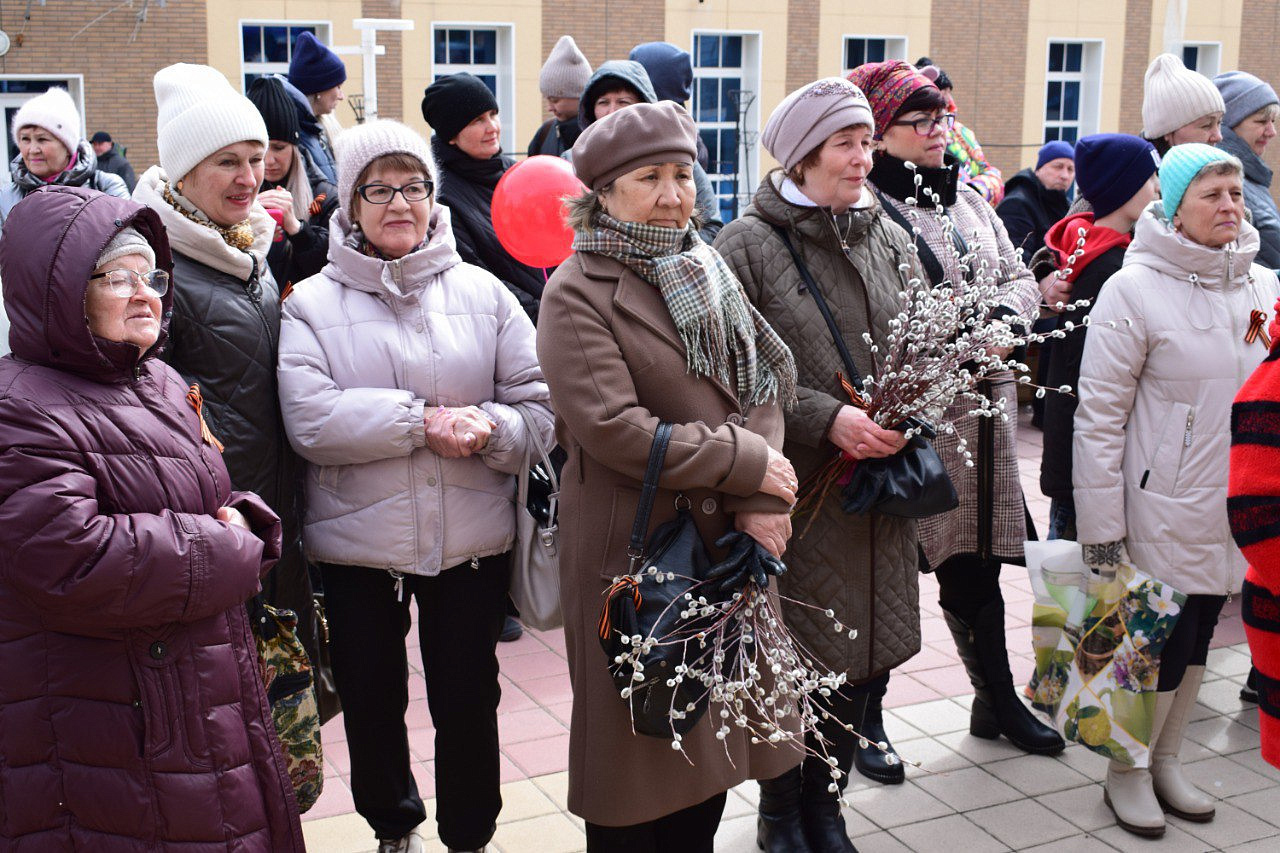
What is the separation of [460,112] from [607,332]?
2545 mm

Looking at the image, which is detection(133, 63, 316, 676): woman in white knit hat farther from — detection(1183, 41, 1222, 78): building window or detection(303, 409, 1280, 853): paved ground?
detection(1183, 41, 1222, 78): building window

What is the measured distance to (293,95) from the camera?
6.16 metres

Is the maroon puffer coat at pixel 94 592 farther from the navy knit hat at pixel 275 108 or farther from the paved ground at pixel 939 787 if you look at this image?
the navy knit hat at pixel 275 108

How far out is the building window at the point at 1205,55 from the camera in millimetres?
25859

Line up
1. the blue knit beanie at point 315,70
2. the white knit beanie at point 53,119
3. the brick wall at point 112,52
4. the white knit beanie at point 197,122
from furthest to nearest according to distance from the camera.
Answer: the brick wall at point 112,52, the white knit beanie at point 53,119, the blue knit beanie at point 315,70, the white knit beanie at point 197,122

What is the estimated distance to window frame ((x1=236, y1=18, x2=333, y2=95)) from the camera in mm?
18422

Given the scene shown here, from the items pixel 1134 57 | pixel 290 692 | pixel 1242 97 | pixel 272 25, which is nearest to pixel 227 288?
pixel 290 692

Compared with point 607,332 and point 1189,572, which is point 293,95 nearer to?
point 607,332

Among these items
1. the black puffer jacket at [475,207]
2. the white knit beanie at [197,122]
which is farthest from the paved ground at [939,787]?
the white knit beanie at [197,122]

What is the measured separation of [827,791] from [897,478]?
1.02 meters

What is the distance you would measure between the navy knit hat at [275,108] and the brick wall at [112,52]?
44.4ft

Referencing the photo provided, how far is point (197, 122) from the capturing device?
3.51 m

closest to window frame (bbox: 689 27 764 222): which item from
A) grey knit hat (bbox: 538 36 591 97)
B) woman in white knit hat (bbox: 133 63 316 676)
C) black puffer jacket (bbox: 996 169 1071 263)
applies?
black puffer jacket (bbox: 996 169 1071 263)

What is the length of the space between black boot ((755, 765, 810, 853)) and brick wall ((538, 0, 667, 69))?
17253 mm
